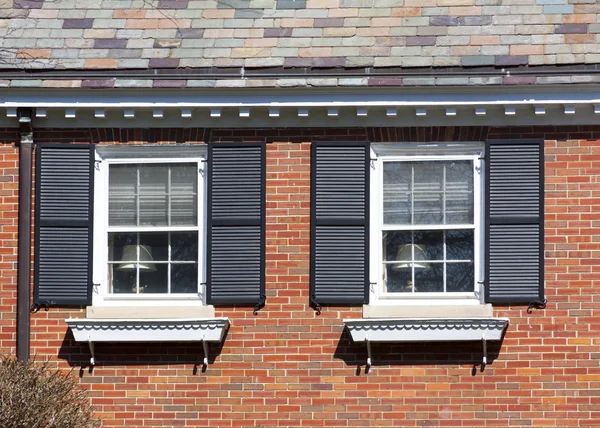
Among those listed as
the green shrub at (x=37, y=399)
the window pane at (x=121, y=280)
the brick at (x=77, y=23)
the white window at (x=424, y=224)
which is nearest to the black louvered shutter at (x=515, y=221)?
the white window at (x=424, y=224)

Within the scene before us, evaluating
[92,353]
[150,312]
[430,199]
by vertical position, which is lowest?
[92,353]

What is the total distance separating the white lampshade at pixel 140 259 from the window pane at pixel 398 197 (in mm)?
2363

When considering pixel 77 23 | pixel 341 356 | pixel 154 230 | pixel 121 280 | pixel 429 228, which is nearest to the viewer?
pixel 341 356

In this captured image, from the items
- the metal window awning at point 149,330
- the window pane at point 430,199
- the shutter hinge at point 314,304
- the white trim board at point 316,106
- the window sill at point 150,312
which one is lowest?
the metal window awning at point 149,330

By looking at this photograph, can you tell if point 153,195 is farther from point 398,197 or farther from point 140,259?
point 398,197

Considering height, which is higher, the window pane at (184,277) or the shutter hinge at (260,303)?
the window pane at (184,277)

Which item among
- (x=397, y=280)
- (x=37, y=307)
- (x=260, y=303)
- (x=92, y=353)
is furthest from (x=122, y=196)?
(x=397, y=280)

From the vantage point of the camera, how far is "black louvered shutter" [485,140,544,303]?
1126 centimetres

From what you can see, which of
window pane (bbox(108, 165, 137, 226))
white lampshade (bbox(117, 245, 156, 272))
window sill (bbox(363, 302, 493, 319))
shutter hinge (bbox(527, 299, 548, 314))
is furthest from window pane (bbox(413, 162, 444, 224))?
window pane (bbox(108, 165, 137, 226))

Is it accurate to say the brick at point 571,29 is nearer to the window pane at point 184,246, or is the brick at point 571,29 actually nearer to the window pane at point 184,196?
the window pane at point 184,196

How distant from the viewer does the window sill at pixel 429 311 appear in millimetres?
11273

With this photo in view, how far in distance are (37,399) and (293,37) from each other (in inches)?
171

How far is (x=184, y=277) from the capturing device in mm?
11719

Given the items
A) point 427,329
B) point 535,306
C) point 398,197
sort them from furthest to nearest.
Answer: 1. point 398,197
2. point 535,306
3. point 427,329
